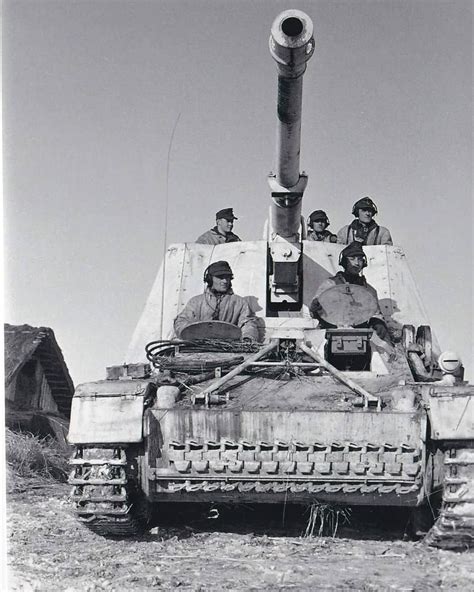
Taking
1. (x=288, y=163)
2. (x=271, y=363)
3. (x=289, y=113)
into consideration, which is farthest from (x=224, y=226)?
(x=271, y=363)

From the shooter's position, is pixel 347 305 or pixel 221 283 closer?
pixel 347 305

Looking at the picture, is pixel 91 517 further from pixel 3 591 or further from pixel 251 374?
pixel 251 374

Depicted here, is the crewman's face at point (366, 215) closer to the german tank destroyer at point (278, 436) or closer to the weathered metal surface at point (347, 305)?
the weathered metal surface at point (347, 305)

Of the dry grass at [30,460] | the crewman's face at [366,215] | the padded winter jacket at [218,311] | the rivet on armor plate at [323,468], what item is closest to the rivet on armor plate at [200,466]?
the rivet on armor plate at [323,468]

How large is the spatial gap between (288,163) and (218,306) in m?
1.47

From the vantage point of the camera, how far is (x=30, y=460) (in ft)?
35.8

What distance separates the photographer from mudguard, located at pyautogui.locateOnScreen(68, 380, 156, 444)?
20.6ft

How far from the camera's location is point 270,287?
912cm

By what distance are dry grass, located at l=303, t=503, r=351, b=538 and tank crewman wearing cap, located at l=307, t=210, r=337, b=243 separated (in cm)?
476

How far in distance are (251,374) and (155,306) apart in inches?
101

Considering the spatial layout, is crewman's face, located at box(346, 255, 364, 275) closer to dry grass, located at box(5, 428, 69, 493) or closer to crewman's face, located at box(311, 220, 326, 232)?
crewman's face, located at box(311, 220, 326, 232)

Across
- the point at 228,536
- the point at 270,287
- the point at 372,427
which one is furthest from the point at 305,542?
the point at 270,287

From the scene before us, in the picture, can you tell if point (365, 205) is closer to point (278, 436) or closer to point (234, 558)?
point (278, 436)

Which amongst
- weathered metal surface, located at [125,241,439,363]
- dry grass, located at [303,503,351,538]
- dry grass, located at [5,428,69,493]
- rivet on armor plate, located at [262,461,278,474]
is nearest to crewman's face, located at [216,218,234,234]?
weathered metal surface, located at [125,241,439,363]
